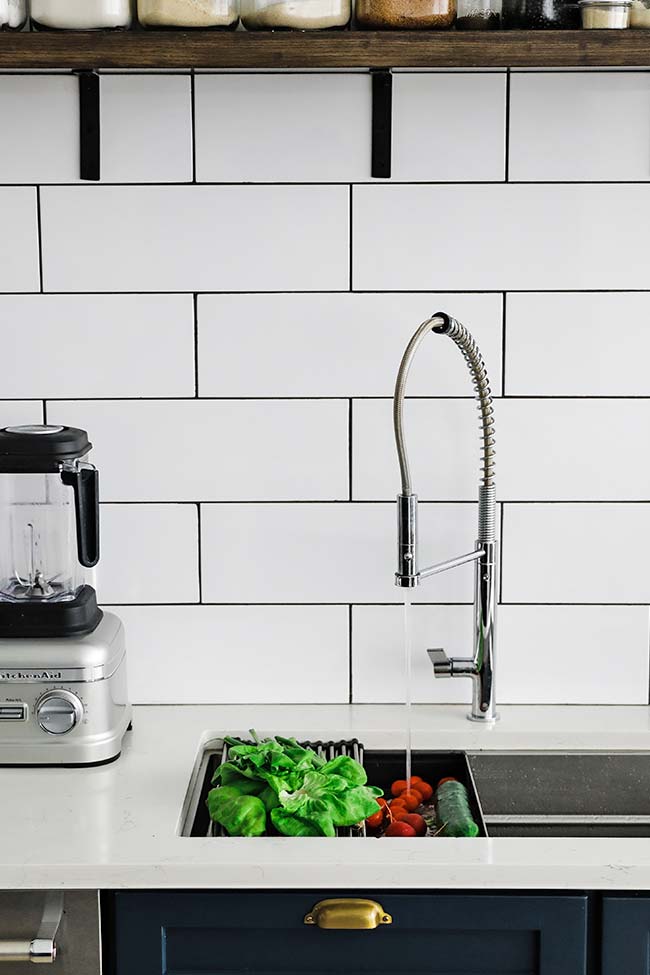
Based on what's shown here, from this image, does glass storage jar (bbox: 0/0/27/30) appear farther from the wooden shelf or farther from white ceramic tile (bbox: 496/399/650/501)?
white ceramic tile (bbox: 496/399/650/501)

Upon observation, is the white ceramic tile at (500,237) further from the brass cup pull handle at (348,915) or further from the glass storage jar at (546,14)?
the brass cup pull handle at (348,915)

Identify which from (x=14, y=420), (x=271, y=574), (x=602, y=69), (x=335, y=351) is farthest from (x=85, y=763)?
(x=602, y=69)

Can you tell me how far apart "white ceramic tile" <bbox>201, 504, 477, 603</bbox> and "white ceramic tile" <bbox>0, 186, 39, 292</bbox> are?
16.1 inches

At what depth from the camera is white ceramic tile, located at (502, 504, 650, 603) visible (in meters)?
1.67

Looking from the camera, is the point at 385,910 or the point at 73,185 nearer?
the point at 385,910

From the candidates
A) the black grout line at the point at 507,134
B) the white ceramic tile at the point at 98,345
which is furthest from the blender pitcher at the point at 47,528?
the black grout line at the point at 507,134

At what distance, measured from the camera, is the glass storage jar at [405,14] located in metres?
1.39

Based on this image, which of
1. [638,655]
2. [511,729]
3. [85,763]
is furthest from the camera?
[638,655]

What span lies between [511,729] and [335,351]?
0.57 m

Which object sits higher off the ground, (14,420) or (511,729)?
(14,420)

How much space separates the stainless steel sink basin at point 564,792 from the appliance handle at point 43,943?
494 mm

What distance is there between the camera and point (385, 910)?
1204mm

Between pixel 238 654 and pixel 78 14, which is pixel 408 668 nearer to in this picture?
pixel 238 654

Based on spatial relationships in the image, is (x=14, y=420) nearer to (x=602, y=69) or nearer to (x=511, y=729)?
(x=511, y=729)
